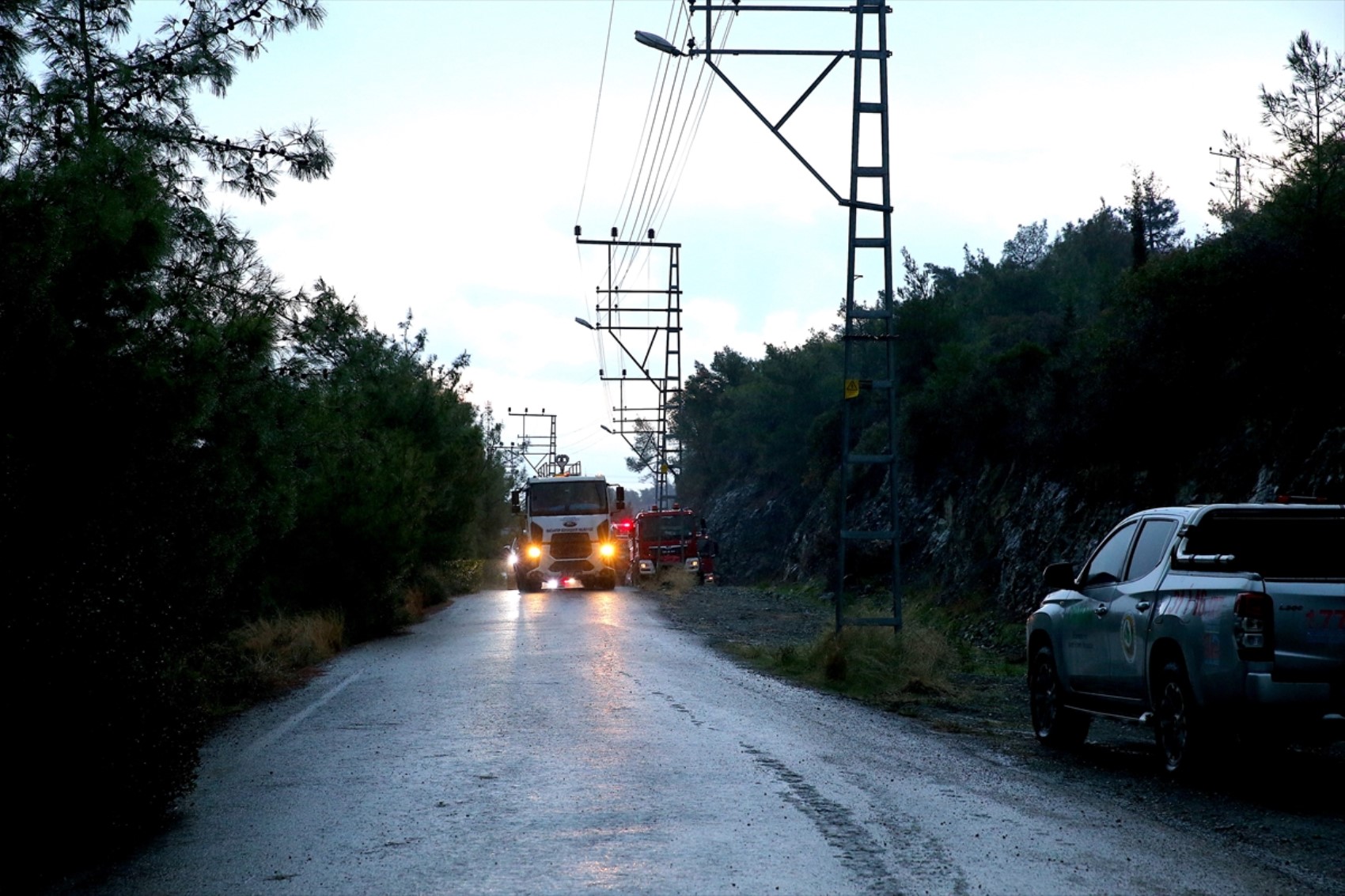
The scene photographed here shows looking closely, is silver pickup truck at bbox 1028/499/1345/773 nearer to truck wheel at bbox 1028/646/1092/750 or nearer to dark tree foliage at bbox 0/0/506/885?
truck wheel at bbox 1028/646/1092/750

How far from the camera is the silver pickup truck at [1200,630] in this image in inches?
358

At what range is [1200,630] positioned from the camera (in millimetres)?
9578

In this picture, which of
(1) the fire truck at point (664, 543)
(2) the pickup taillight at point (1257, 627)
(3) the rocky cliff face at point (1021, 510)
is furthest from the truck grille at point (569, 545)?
(2) the pickup taillight at point (1257, 627)

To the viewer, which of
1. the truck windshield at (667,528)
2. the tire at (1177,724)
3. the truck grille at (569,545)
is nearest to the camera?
the tire at (1177,724)

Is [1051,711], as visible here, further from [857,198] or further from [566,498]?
[566,498]

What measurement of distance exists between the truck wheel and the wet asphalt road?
71 cm

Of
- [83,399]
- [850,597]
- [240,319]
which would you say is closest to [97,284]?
[83,399]

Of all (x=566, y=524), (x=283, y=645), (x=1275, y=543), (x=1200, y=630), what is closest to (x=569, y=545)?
(x=566, y=524)

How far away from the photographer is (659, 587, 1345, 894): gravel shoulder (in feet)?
25.3

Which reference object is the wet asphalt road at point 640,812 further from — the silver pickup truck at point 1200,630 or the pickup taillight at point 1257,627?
the pickup taillight at point 1257,627

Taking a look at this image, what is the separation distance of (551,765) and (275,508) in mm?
7151

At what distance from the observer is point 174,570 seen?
33.9ft

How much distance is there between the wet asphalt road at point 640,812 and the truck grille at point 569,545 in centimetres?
3180

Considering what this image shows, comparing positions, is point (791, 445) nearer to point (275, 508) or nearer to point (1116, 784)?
point (275, 508)
